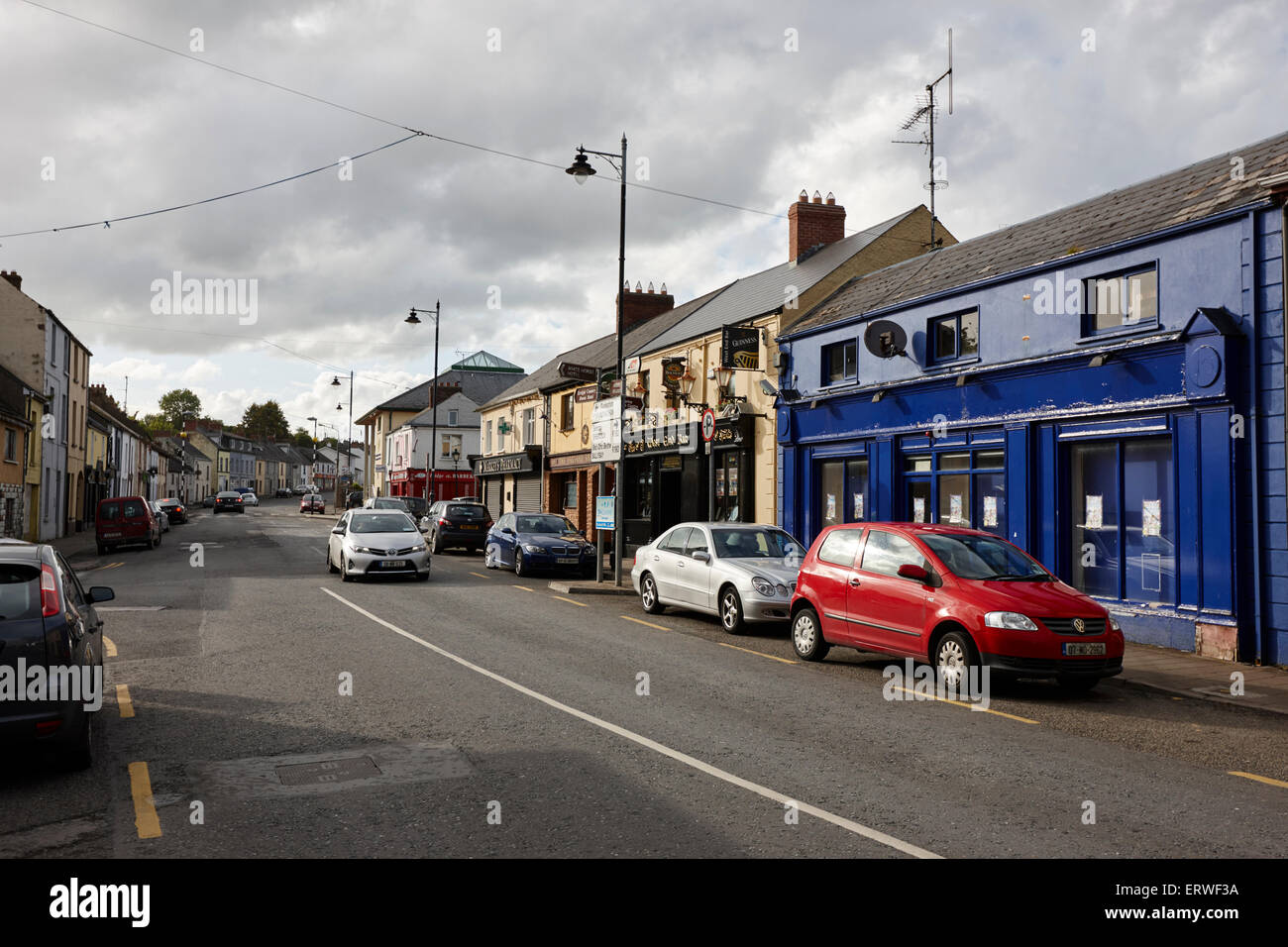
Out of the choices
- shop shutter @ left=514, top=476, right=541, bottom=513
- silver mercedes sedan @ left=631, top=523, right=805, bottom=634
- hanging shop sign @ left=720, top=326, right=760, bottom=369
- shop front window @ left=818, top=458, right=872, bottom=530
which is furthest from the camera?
shop shutter @ left=514, top=476, right=541, bottom=513

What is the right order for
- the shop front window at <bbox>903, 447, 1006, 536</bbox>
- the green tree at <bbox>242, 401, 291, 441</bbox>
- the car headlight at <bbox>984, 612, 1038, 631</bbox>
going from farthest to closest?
the green tree at <bbox>242, 401, 291, 441</bbox> < the shop front window at <bbox>903, 447, 1006, 536</bbox> < the car headlight at <bbox>984, 612, 1038, 631</bbox>

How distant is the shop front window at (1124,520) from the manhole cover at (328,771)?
10994mm

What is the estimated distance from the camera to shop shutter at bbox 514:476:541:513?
38.5 m

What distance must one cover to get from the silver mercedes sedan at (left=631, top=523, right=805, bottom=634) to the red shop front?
4713 cm

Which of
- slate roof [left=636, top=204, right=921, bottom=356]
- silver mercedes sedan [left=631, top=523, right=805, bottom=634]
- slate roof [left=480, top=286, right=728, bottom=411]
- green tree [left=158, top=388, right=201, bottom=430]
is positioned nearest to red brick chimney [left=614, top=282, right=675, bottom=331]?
slate roof [left=480, top=286, right=728, bottom=411]

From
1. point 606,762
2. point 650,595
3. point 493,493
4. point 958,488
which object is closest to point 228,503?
point 493,493

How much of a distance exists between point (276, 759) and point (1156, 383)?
471 inches

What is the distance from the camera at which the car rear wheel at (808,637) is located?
35.6 feet

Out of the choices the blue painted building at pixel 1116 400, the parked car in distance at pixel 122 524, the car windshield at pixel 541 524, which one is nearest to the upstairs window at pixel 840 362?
the blue painted building at pixel 1116 400

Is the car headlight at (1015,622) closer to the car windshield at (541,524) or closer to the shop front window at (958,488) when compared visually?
the shop front window at (958,488)

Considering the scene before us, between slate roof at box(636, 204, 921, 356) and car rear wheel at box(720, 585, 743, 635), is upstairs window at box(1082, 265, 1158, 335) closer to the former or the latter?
car rear wheel at box(720, 585, 743, 635)

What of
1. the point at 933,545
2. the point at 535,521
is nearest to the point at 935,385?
the point at 933,545

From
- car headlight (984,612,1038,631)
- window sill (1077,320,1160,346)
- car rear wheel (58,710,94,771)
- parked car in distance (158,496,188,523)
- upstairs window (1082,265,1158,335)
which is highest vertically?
upstairs window (1082,265,1158,335)

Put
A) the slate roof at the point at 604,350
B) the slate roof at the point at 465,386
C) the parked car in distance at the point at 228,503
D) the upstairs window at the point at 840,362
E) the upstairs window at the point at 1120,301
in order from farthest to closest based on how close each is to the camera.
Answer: the slate roof at the point at 465,386 < the parked car in distance at the point at 228,503 < the slate roof at the point at 604,350 < the upstairs window at the point at 840,362 < the upstairs window at the point at 1120,301
